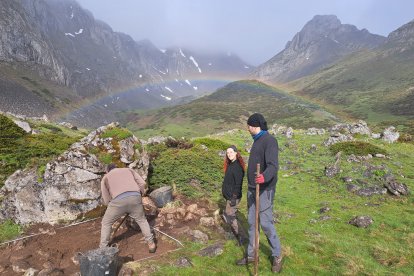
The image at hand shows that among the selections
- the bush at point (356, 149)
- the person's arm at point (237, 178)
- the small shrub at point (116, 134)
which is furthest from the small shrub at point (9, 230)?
the bush at point (356, 149)

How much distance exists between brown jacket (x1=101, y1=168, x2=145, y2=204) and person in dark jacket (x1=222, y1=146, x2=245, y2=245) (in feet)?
9.60

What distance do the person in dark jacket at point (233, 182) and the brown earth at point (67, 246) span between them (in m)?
1.86

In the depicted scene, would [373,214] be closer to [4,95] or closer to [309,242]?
[309,242]

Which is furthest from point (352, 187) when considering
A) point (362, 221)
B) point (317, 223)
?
point (317, 223)

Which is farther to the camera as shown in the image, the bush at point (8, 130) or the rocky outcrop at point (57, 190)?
the bush at point (8, 130)

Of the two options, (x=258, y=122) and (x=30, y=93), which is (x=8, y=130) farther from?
(x=30, y=93)

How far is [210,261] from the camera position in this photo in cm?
962

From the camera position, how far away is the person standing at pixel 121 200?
9789 millimetres

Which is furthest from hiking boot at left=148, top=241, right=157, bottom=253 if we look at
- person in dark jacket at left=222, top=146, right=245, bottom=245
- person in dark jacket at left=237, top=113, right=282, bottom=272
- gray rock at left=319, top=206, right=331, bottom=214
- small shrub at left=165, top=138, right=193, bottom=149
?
small shrub at left=165, top=138, right=193, bottom=149

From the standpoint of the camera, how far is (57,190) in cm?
1273

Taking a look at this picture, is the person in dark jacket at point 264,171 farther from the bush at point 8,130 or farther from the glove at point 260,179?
the bush at point 8,130

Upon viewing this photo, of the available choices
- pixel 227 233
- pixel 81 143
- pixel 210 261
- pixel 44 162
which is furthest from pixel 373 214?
pixel 44 162

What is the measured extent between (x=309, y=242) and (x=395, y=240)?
9.97 ft

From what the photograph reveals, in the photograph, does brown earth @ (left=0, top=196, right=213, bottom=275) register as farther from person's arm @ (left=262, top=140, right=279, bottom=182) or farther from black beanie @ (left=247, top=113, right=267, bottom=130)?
black beanie @ (left=247, top=113, right=267, bottom=130)
